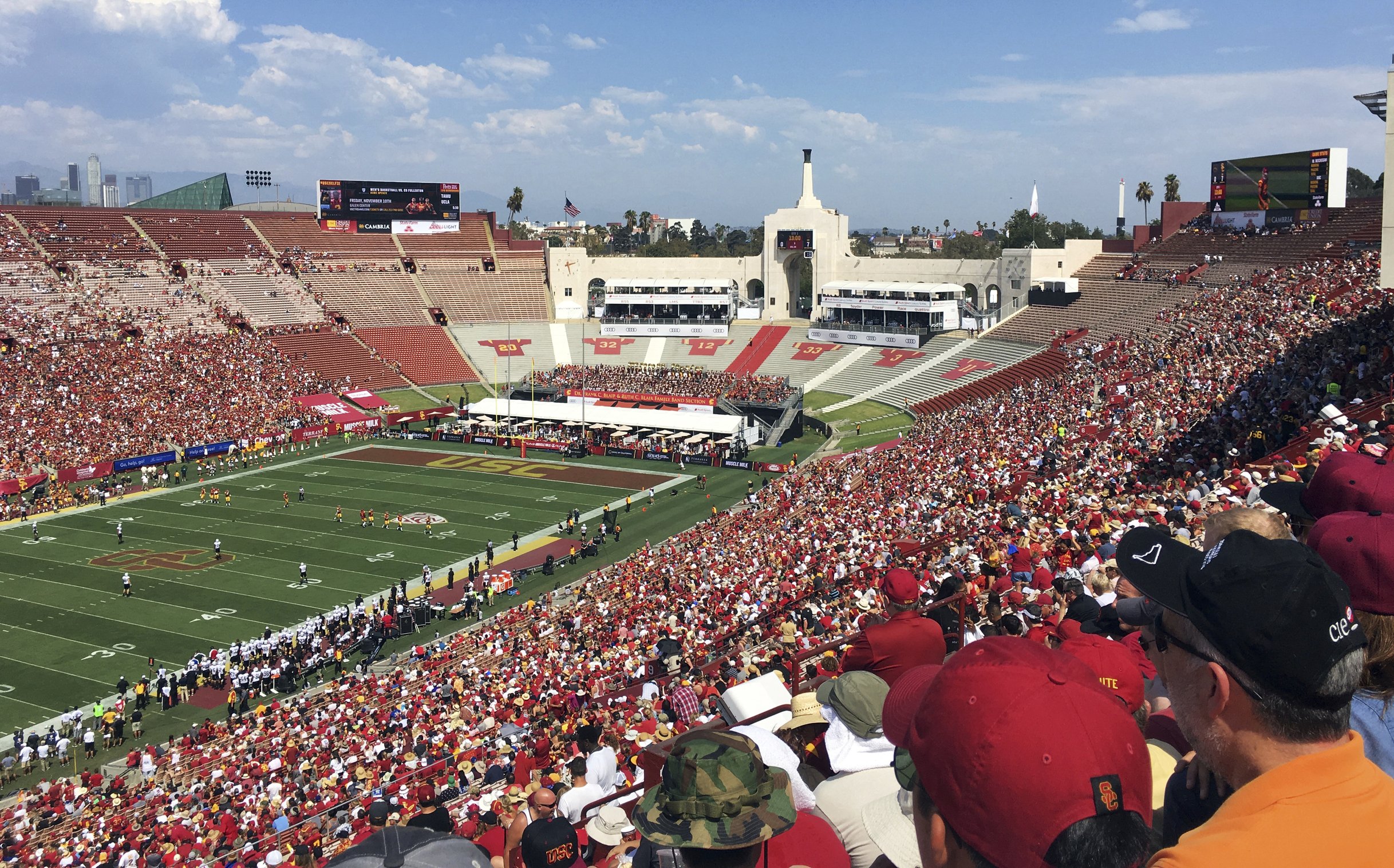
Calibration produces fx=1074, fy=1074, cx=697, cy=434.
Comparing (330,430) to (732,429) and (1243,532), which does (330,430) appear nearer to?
(732,429)

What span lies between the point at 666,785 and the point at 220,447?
1994 inches

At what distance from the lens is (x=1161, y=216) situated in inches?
2549

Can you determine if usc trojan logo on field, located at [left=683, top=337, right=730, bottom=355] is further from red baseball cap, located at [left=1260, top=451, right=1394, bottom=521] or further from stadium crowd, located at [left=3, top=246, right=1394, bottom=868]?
red baseball cap, located at [left=1260, top=451, right=1394, bottom=521]

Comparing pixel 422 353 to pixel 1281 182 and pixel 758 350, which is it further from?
pixel 1281 182

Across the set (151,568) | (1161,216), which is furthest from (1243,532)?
(1161,216)

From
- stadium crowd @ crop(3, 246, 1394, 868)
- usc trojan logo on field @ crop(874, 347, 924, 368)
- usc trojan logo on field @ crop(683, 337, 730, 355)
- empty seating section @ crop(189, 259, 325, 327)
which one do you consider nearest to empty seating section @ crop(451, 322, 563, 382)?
usc trojan logo on field @ crop(683, 337, 730, 355)

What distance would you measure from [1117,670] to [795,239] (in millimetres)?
72886

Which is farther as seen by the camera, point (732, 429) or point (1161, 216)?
point (1161, 216)

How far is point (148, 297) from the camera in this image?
207ft

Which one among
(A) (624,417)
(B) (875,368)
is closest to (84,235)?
(A) (624,417)

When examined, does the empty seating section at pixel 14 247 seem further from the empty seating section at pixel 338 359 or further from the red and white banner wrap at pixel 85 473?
the red and white banner wrap at pixel 85 473

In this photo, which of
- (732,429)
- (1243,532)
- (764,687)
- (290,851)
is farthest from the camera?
(732,429)

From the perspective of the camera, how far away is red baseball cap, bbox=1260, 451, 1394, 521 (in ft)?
15.2

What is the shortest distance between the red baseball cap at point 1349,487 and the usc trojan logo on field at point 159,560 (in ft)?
109
